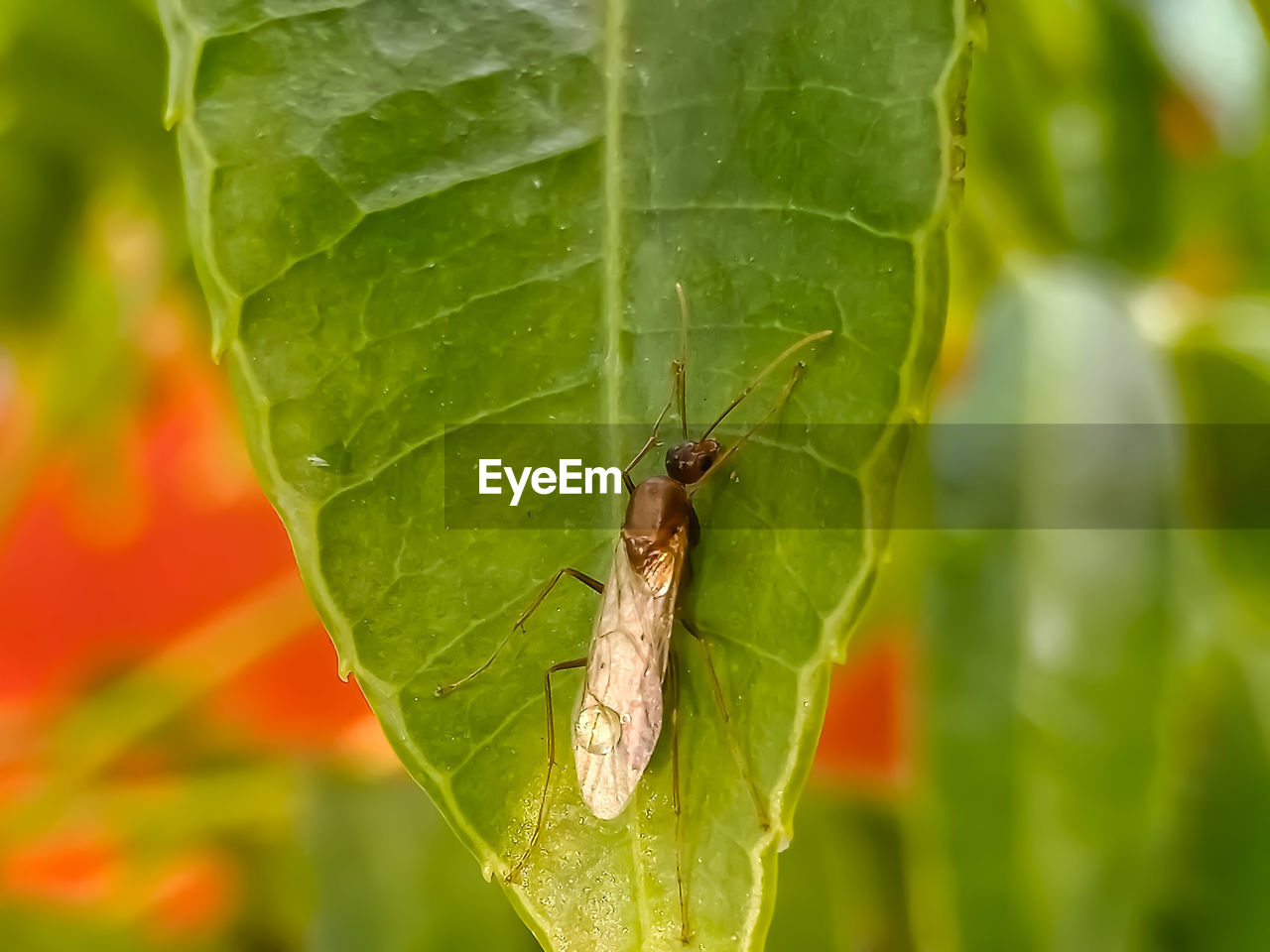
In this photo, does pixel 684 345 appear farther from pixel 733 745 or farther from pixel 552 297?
pixel 733 745

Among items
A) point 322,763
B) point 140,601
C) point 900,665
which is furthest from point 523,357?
point 140,601

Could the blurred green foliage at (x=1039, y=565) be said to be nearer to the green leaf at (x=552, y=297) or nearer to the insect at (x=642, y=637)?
the insect at (x=642, y=637)

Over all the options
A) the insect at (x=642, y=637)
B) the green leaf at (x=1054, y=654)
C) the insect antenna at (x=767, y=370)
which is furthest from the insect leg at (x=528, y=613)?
the green leaf at (x=1054, y=654)

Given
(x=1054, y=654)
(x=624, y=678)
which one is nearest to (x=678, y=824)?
(x=624, y=678)

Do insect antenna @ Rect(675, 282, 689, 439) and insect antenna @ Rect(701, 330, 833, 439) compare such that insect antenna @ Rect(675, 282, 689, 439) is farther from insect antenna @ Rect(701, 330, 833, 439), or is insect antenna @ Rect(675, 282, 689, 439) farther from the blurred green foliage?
the blurred green foliage

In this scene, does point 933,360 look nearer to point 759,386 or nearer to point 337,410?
point 759,386

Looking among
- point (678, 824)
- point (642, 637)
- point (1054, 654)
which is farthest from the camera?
point (1054, 654)
